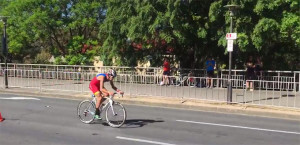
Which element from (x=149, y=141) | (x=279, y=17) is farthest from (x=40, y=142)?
(x=279, y=17)

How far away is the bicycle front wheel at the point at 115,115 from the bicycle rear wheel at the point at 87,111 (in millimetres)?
585

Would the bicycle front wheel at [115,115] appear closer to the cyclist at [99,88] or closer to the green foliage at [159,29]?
the cyclist at [99,88]

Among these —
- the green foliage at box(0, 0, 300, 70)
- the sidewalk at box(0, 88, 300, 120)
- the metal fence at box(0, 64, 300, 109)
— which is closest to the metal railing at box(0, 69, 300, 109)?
the metal fence at box(0, 64, 300, 109)

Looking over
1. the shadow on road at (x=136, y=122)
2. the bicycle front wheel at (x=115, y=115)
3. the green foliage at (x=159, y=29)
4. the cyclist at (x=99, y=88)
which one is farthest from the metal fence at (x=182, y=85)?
the cyclist at (x=99, y=88)

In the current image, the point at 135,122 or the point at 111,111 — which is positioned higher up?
the point at 111,111

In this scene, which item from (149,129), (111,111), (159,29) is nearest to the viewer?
(149,129)

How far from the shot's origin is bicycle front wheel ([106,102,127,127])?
9602 millimetres

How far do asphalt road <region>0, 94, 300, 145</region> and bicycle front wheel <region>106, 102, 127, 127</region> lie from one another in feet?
0.72

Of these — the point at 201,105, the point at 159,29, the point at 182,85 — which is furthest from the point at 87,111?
the point at 159,29

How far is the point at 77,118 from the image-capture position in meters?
10.9

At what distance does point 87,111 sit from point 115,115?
3.37 feet

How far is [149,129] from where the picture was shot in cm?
938

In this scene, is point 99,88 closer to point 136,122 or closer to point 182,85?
point 136,122

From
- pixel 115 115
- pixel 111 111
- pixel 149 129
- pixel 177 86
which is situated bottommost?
pixel 149 129
